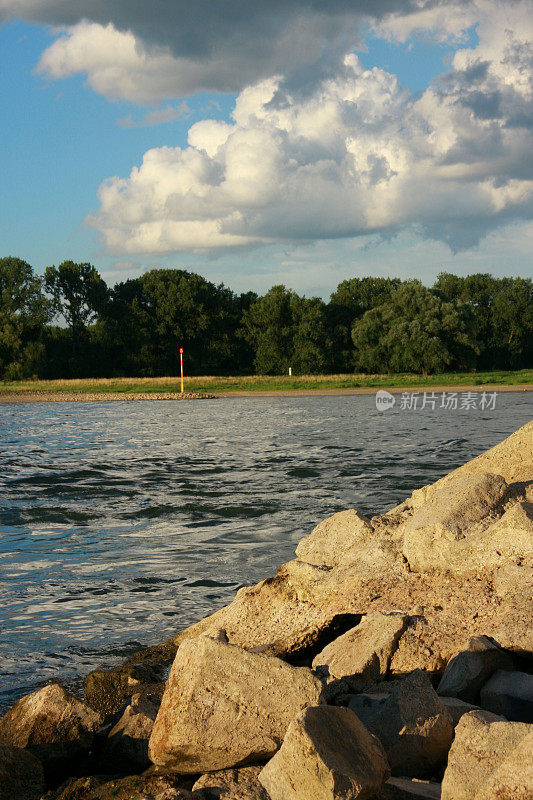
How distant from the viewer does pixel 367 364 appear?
259 feet

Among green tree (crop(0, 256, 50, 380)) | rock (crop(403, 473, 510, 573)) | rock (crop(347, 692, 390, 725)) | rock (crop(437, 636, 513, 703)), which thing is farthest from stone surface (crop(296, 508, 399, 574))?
green tree (crop(0, 256, 50, 380))

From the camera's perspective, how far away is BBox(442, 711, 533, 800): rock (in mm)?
3463

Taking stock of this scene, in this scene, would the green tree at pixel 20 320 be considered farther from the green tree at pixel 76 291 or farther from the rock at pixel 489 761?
the rock at pixel 489 761

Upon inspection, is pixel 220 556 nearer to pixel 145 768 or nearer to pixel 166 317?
pixel 145 768

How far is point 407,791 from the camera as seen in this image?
3.82 meters

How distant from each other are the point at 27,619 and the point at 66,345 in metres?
77.8

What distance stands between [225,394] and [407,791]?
54.2 meters

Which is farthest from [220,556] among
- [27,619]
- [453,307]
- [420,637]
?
[453,307]

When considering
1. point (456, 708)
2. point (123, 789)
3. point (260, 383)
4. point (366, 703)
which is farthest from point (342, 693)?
point (260, 383)

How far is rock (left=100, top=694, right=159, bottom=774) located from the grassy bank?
180ft

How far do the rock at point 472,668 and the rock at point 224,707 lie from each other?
1.04m

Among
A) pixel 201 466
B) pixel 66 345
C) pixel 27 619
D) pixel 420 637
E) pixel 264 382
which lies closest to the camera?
pixel 420 637

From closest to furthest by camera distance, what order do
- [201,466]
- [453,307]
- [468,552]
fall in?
[468,552]
[201,466]
[453,307]

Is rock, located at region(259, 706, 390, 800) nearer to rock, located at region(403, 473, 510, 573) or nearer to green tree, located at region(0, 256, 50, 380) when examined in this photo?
rock, located at region(403, 473, 510, 573)
